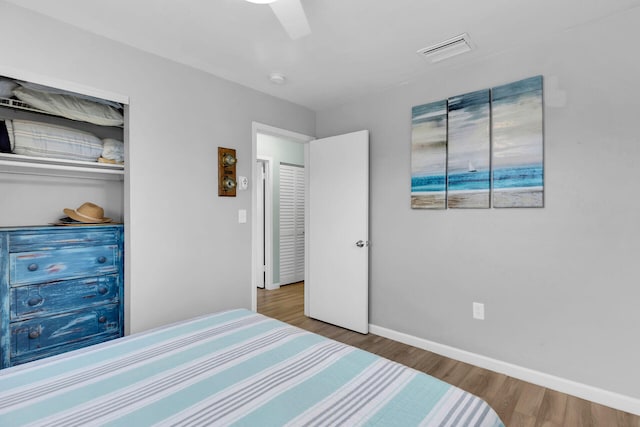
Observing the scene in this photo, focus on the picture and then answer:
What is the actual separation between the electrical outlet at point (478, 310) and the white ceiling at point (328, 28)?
195 cm

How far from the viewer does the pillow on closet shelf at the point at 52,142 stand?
2.02 meters

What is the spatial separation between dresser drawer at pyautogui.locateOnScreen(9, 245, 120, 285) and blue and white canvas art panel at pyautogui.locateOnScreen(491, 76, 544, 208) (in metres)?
2.89

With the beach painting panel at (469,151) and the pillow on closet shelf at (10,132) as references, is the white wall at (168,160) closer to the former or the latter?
the pillow on closet shelf at (10,132)

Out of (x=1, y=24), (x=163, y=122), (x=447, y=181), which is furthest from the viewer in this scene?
(x=447, y=181)

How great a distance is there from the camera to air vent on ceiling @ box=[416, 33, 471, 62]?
2252mm

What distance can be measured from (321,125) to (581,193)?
8.34 ft

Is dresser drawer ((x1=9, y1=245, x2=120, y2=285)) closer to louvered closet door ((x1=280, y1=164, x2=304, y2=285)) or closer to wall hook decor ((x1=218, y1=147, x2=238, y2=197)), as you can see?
wall hook decor ((x1=218, y1=147, x2=238, y2=197))

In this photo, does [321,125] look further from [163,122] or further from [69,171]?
[69,171]

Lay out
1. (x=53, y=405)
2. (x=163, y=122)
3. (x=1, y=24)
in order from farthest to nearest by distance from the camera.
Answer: (x=163, y=122) → (x=1, y=24) → (x=53, y=405)

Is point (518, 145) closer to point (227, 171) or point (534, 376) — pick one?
point (534, 376)

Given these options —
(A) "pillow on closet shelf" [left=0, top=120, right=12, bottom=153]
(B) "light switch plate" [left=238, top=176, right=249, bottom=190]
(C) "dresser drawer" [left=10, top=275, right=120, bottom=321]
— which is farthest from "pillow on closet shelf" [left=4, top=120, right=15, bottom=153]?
(B) "light switch plate" [left=238, top=176, right=249, bottom=190]

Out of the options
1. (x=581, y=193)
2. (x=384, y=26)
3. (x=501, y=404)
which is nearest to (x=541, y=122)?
(x=581, y=193)

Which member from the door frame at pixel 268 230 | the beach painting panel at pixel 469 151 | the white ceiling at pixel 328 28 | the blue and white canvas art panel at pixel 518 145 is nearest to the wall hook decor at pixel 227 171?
the white ceiling at pixel 328 28

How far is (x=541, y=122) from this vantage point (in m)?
2.25
